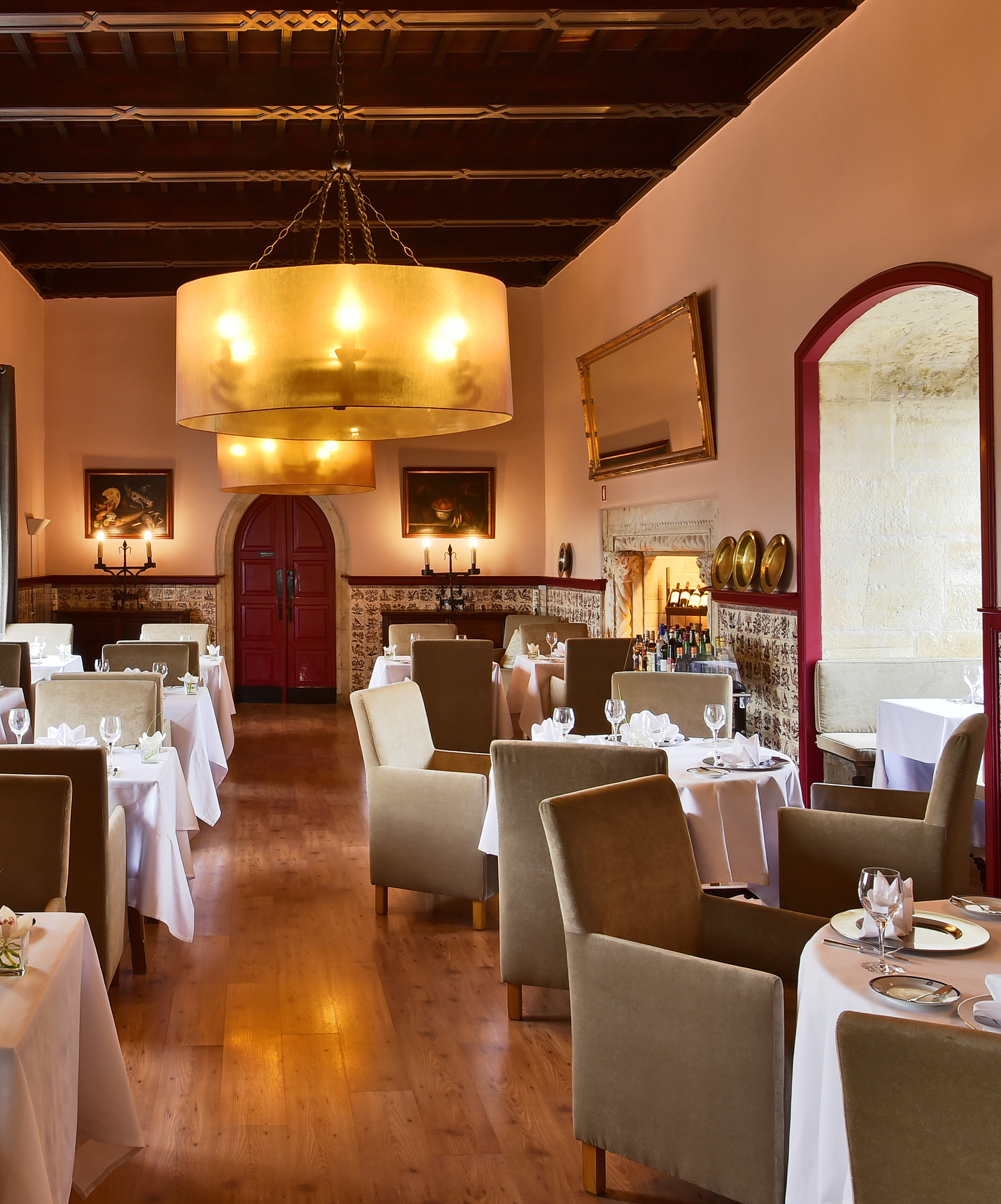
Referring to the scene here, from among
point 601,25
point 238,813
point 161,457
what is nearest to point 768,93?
point 601,25

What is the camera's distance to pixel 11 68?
6500 mm

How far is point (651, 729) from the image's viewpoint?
464cm

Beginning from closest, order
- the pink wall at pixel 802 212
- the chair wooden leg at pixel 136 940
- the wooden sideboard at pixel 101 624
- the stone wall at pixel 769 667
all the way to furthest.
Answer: the chair wooden leg at pixel 136 940
the pink wall at pixel 802 212
the stone wall at pixel 769 667
the wooden sideboard at pixel 101 624

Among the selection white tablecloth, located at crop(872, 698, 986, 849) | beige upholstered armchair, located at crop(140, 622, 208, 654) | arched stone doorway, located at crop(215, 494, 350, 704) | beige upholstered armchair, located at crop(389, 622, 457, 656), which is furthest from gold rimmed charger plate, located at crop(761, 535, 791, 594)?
arched stone doorway, located at crop(215, 494, 350, 704)

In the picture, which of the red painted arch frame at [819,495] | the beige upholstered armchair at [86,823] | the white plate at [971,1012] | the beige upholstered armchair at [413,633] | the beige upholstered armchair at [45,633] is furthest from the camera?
the beige upholstered armchair at [413,633]

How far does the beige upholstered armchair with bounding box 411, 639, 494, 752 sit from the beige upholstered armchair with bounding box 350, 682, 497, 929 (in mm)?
2270

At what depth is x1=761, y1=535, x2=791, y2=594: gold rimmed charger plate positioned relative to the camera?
643cm

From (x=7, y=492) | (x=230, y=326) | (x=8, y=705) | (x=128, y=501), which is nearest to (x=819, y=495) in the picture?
(x=230, y=326)

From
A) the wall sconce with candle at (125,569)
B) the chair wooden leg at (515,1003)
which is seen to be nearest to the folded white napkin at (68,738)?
the chair wooden leg at (515,1003)

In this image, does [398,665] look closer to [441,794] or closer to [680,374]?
[680,374]

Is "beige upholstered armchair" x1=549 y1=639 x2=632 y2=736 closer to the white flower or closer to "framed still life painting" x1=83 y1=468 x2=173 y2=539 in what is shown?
the white flower

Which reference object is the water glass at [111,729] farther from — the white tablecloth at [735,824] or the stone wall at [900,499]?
the stone wall at [900,499]

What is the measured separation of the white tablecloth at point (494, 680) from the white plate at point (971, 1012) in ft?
18.9

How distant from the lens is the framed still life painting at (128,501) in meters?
12.0
